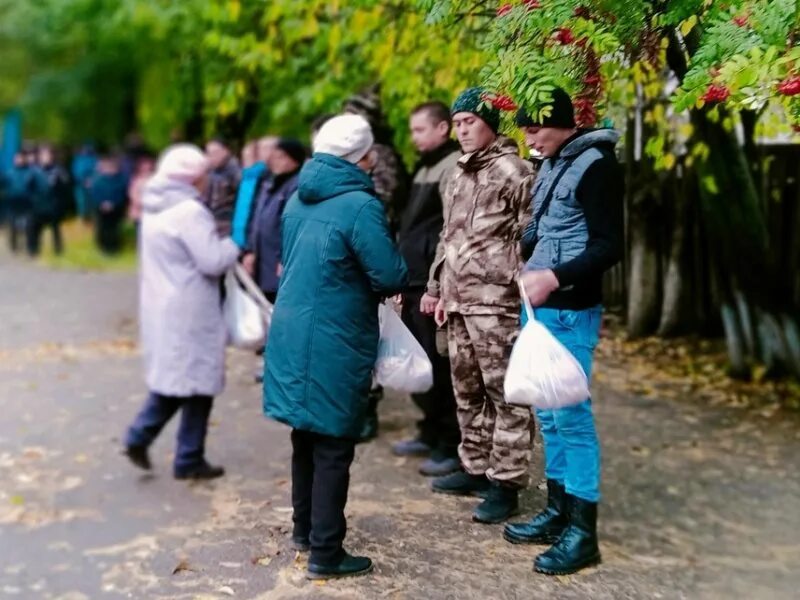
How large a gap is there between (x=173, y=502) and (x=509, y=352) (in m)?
2.30

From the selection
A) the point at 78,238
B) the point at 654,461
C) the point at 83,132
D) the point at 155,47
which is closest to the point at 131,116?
the point at 83,132

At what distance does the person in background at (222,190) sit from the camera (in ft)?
→ 26.6

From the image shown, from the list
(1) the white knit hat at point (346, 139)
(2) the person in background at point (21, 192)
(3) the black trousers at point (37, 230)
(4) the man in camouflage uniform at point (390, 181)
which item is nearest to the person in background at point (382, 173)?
(4) the man in camouflage uniform at point (390, 181)

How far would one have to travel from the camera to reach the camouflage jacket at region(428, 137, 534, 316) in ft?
14.6

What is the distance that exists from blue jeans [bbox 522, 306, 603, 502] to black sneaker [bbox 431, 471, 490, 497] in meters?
0.93

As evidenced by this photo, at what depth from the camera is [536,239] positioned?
167 inches

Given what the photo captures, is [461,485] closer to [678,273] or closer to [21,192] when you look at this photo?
[678,273]

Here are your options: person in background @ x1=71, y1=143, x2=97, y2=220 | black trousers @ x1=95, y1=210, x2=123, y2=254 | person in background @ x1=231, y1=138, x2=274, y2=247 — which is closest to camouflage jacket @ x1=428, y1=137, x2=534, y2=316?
person in background @ x1=231, y1=138, x2=274, y2=247

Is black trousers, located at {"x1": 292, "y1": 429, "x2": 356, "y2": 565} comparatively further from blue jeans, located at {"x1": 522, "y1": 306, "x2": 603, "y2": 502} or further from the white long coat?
the white long coat

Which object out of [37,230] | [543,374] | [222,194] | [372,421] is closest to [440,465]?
[372,421]

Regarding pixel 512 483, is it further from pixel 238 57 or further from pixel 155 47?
pixel 155 47

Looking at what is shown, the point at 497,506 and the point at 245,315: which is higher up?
the point at 245,315

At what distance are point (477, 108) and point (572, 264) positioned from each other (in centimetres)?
90

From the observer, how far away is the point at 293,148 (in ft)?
21.2
